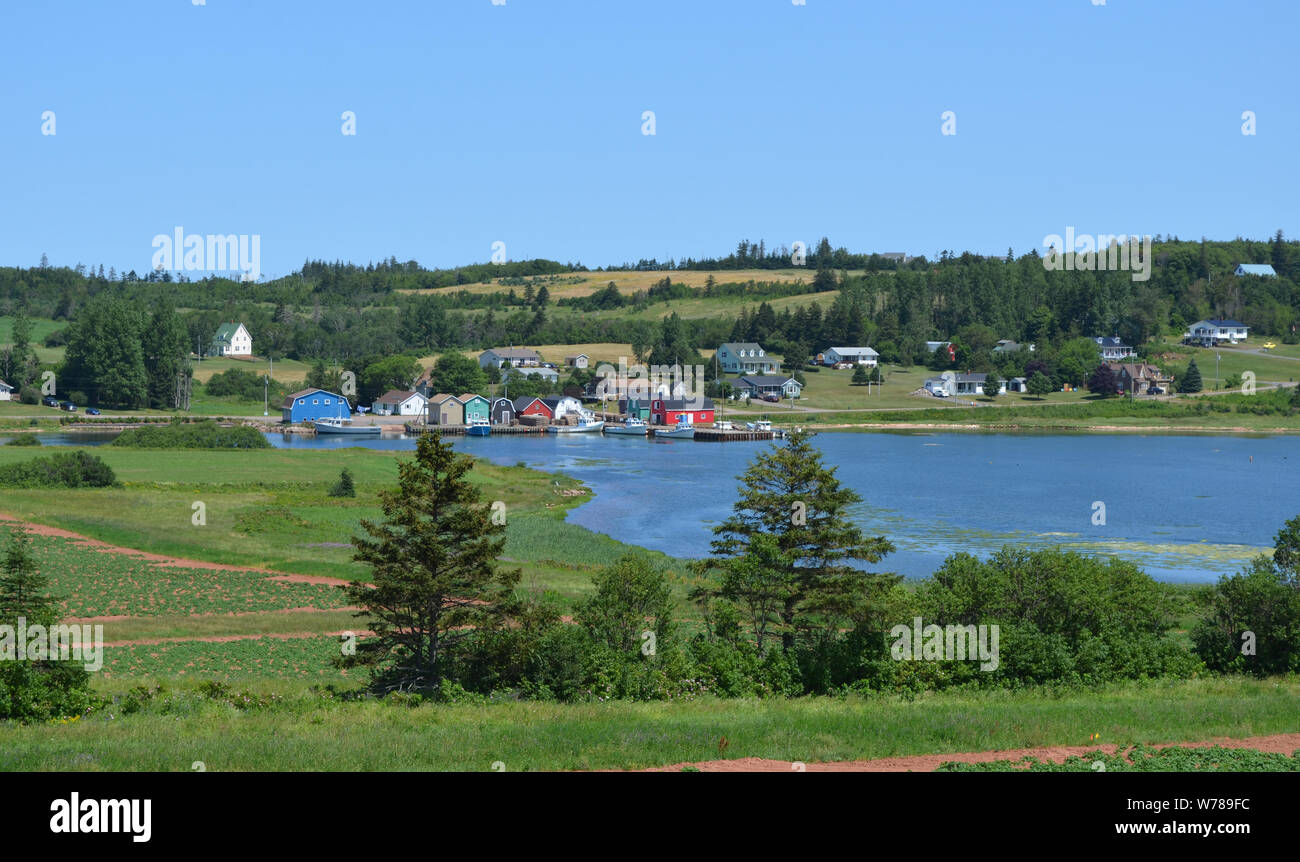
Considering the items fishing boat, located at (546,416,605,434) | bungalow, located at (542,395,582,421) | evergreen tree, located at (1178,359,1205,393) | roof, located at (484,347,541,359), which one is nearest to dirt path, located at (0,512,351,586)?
fishing boat, located at (546,416,605,434)

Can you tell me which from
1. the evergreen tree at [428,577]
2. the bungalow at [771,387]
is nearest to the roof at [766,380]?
the bungalow at [771,387]

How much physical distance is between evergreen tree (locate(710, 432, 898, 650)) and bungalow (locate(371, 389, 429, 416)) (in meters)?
112

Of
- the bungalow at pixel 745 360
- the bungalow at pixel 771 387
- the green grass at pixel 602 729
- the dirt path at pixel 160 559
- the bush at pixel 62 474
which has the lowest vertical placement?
the dirt path at pixel 160 559

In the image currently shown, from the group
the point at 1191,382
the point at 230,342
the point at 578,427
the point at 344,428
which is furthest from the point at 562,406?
the point at 1191,382

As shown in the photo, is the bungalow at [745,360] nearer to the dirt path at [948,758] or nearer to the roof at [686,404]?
the roof at [686,404]

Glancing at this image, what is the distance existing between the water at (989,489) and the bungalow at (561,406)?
1257cm

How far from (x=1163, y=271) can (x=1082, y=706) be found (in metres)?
200

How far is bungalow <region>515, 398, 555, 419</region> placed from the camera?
433 ft

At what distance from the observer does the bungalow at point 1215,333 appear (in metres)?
168

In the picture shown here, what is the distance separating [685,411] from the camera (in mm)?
126312

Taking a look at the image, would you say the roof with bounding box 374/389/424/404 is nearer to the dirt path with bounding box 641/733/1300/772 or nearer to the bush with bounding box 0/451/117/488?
the bush with bounding box 0/451/117/488

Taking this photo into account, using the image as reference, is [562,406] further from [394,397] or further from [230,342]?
[230,342]
